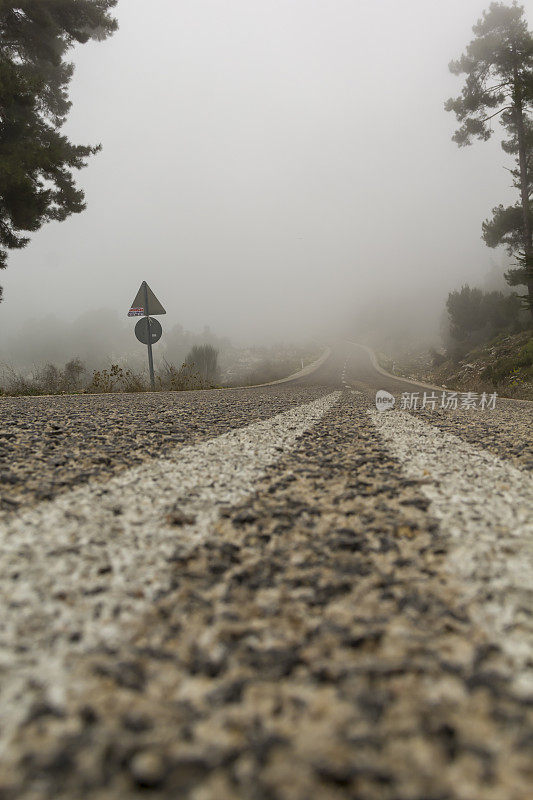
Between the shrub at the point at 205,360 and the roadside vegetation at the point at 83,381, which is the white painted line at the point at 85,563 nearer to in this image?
the roadside vegetation at the point at 83,381

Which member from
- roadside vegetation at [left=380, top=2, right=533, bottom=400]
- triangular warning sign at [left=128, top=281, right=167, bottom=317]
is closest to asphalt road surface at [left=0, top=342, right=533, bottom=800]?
triangular warning sign at [left=128, top=281, right=167, bottom=317]

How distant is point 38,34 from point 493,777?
1621 cm

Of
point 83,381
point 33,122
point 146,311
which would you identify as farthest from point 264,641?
point 33,122

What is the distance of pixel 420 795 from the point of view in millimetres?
478

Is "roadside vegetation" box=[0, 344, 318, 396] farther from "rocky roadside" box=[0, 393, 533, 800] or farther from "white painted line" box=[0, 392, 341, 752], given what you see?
"rocky roadside" box=[0, 393, 533, 800]

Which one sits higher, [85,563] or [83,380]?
[83,380]

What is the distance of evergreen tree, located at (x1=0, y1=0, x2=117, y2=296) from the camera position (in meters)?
9.73

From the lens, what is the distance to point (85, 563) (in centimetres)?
94

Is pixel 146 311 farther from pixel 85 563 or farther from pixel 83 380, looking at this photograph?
pixel 85 563

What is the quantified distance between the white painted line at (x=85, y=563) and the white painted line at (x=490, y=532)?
68 cm

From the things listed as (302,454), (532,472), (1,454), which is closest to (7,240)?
(1,454)

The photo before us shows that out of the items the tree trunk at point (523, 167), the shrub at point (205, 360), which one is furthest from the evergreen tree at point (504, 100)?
the shrub at point (205, 360)

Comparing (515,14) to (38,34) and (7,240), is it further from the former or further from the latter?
(7,240)

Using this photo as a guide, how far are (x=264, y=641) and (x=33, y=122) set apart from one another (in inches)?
583
